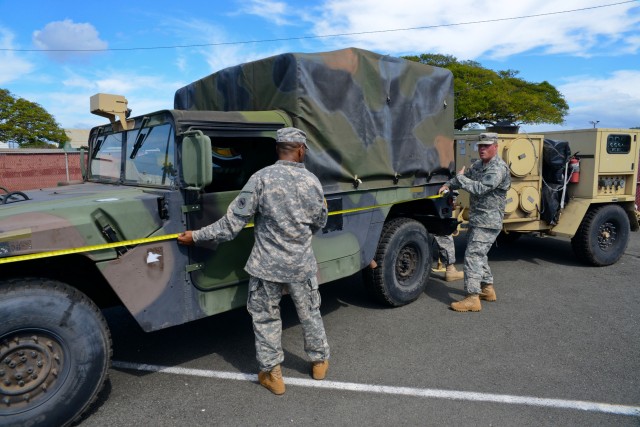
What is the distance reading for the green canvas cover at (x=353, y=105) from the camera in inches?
148

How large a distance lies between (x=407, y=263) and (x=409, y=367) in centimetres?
151

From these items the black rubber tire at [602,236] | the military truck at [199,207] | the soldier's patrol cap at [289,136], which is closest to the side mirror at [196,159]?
the military truck at [199,207]

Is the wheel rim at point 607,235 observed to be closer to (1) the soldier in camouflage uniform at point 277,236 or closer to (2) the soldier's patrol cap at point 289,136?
(1) the soldier in camouflage uniform at point 277,236

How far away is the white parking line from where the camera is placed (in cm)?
300

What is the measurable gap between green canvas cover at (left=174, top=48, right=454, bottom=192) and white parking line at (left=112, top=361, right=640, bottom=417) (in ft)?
5.05

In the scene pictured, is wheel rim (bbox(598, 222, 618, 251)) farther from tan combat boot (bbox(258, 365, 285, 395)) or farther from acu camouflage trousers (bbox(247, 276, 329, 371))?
tan combat boot (bbox(258, 365, 285, 395))

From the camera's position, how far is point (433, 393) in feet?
10.4

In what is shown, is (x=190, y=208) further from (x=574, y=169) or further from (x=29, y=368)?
(x=574, y=169)

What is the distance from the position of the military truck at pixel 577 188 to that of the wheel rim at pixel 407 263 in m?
1.65

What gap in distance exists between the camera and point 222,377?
3408 millimetres

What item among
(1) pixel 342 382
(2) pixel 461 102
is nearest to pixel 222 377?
(1) pixel 342 382

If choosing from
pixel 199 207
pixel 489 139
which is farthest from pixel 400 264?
pixel 199 207

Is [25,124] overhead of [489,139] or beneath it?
overhead

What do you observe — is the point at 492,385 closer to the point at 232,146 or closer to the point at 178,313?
the point at 178,313
